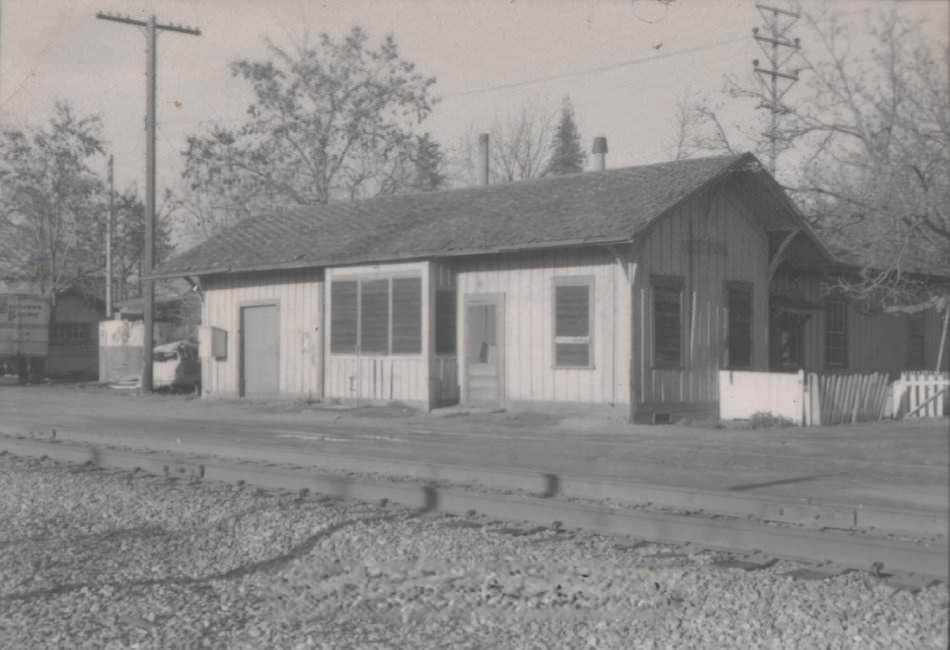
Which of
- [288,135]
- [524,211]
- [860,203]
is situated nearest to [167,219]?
[288,135]

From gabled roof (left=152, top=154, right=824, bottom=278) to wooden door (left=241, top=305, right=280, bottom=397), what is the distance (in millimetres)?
1218

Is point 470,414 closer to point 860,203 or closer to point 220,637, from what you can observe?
point 860,203

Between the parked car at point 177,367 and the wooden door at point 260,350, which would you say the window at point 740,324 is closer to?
the wooden door at point 260,350

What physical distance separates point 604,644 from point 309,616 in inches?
68.9

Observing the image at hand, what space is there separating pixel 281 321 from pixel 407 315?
4319mm

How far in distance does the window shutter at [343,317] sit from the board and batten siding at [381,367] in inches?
3.8

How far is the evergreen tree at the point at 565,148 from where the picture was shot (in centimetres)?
5962

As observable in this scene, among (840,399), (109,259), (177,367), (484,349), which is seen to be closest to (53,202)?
(109,259)

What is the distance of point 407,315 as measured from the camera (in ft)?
72.6

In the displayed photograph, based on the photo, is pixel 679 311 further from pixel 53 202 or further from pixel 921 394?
pixel 53 202

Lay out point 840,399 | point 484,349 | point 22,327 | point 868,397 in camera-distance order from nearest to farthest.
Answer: point 868,397 → point 840,399 → point 484,349 → point 22,327

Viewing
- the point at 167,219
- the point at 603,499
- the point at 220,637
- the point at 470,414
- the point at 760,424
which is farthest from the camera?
the point at 167,219

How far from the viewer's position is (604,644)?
5004 millimetres

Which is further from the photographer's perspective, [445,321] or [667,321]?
[445,321]
